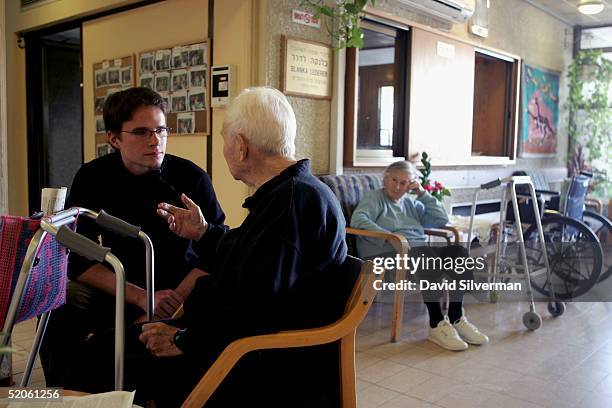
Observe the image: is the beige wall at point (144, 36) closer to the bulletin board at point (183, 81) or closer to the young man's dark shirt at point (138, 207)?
the bulletin board at point (183, 81)

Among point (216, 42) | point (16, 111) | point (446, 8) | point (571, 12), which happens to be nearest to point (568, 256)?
point (446, 8)

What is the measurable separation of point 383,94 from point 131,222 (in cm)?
279

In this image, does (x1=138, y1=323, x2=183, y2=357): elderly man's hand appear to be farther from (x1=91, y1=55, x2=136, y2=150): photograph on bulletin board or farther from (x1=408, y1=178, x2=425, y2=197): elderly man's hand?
(x1=91, y1=55, x2=136, y2=150): photograph on bulletin board

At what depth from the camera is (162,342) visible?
1.49m

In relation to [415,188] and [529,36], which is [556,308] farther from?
[529,36]

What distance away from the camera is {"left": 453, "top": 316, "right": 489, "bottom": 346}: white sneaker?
123 inches

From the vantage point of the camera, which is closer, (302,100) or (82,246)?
(82,246)

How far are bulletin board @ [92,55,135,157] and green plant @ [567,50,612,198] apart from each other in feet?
16.8

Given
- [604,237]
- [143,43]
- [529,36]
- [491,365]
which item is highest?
[529,36]

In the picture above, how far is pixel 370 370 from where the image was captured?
2.74m

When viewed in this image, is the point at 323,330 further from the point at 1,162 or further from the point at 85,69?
the point at 85,69

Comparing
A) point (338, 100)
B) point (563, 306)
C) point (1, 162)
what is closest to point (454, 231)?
point (563, 306)

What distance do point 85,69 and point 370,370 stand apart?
317cm

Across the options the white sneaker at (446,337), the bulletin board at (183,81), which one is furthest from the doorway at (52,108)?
the white sneaker at (446,337)
